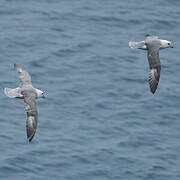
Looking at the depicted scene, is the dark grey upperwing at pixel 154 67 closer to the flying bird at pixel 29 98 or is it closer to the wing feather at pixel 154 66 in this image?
the wing feather at pixel 154 66

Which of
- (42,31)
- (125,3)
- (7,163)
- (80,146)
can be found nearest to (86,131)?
(80,146)

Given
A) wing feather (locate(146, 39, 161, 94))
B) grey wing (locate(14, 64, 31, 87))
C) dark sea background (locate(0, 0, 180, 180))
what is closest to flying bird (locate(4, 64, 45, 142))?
grey wing (locate(14, 64, 31, 87))

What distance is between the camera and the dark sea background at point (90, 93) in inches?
1714

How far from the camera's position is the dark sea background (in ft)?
143

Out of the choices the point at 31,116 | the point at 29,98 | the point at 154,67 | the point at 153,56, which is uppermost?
the point at 153,56

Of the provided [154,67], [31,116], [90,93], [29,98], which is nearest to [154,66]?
[154,67]

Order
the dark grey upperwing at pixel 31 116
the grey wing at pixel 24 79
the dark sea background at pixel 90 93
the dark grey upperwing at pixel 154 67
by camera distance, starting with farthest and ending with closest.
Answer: the dark sea background at pixel 90 93 < the grey wing at pixel 24 79 < the dark grey upperwing at pixel 154 67 < the dark grey upperwing at pixel 31 116

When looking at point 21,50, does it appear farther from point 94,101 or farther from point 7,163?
Result: point 7,163

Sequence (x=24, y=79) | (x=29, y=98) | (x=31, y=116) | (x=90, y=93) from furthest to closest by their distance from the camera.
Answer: (x=90, y=93)
(x=24, y=79)
(x=29, y=98)
(x=31, y=116)

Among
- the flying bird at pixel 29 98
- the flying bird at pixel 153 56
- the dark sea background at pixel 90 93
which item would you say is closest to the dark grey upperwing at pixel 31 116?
the flying bird at pixel 29 98

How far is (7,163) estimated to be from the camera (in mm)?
42500

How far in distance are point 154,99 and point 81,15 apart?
26.7ft

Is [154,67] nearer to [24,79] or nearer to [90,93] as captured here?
[24,79]

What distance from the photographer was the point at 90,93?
47031 millimetres
